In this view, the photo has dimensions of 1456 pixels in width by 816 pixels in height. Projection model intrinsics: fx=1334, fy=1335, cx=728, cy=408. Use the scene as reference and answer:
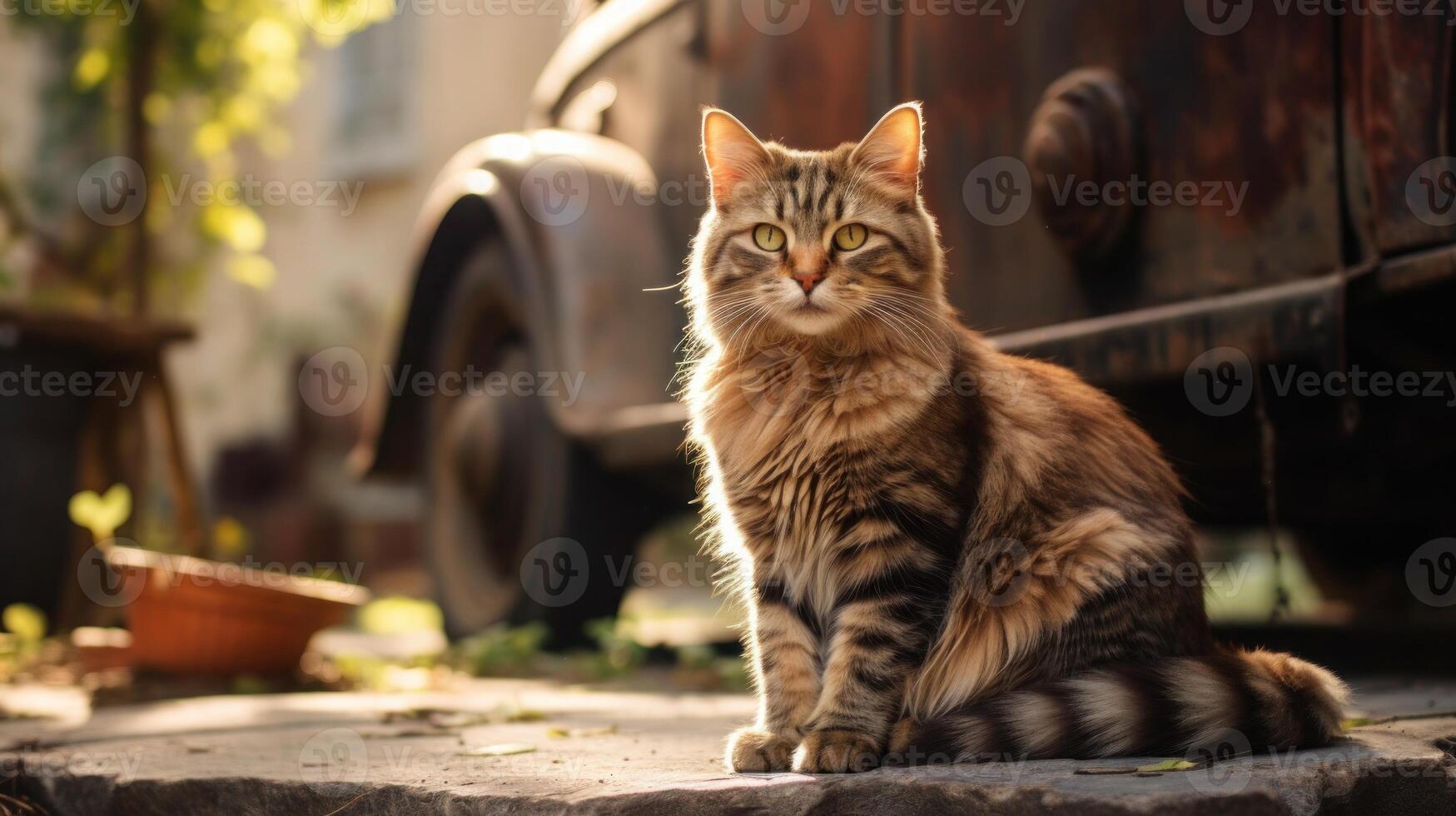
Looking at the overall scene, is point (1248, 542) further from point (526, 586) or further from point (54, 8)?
point (54, 8)

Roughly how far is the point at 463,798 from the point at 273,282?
978 cm

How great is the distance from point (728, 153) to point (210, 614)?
1.97 m

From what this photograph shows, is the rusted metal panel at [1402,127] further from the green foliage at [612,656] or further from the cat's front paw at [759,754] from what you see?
the green foliage at [612,656]

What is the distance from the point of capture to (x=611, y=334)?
12.9 feet

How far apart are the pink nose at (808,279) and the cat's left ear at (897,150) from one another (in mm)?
290

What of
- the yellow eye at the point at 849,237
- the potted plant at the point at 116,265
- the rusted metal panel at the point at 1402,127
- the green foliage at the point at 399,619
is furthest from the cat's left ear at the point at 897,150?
the green foliage at the point at 399,619

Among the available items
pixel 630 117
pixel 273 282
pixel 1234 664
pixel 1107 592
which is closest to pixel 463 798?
pixel 1107 592

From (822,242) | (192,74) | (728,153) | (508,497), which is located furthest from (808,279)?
(192,74)

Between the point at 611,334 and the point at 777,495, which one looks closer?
the point at 777,495

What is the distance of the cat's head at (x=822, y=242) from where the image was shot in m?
2.25

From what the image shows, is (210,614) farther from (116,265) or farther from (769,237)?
(116,265)

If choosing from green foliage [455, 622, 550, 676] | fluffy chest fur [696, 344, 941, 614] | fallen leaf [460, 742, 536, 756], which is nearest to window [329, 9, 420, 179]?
green foliage [455, 622, 550, 676]

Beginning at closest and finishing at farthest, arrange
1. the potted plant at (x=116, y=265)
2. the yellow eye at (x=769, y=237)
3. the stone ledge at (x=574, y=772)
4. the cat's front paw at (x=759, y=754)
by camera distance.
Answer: the stone ledge at (x=574, y=772) < the cat's front paw at (x=759, y=754) < the yellow eye at (x=769, y=237) < the potted plant at (x=116, y=265)

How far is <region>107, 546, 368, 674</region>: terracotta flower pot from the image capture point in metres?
3.47
